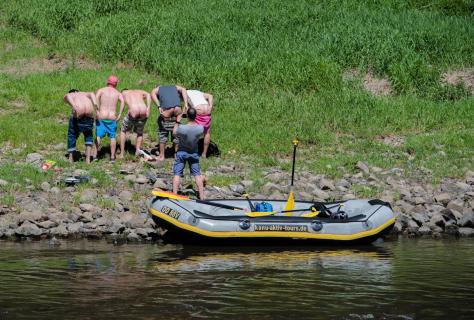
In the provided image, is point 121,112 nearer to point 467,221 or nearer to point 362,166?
point 362,166

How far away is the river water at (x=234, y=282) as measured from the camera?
10922 millimetres

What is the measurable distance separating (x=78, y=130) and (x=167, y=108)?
1.89 m

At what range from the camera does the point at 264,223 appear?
1487 cm

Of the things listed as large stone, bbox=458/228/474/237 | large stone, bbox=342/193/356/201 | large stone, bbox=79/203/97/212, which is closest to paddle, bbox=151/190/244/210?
large stone, bbox=79/203/97/212

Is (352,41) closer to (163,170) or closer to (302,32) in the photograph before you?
(302,32)

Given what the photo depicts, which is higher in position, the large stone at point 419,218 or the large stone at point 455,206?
the large stone at point 455,206

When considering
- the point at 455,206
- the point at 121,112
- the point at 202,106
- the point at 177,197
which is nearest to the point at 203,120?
the point at 202,106

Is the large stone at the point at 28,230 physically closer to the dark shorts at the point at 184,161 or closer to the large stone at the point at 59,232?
the large stone at the point at 59,232

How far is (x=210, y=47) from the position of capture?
27109mm

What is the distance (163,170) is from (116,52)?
9.17m

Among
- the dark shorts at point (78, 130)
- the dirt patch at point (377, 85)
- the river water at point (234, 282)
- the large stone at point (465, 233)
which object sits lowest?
the river water at point (234, 282)

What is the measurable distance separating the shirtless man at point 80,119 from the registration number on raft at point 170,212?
431cm

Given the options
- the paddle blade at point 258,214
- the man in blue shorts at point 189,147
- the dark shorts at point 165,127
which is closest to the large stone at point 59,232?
the man in blue shorts at point 189,147

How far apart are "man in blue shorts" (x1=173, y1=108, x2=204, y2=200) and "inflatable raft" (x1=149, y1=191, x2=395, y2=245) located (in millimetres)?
853
